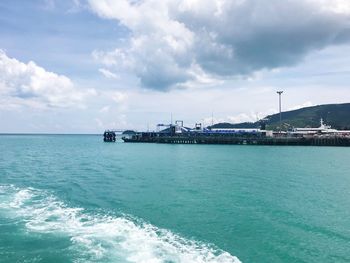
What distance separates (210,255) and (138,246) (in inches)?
172

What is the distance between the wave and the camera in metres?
18.8

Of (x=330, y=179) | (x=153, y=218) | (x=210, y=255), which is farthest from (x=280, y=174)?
(x=210, y=255)

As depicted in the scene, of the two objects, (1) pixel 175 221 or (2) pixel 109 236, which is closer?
(2) pixel 109 236

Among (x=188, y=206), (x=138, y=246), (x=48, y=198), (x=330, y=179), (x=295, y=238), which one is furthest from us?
(x=330, y=179)

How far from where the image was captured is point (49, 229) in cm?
2336

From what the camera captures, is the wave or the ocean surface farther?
the ocean surface

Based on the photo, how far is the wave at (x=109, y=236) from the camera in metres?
18.8

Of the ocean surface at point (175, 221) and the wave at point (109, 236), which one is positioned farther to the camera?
the ocean surface at point (175, 221)

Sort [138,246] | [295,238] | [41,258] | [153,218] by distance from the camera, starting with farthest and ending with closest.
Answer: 1. [153,218]
2. [295,238]
3. [138,246]
4. [41,258]

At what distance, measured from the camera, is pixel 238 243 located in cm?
2119

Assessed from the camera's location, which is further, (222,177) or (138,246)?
(222,177)

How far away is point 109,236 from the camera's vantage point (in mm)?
22062

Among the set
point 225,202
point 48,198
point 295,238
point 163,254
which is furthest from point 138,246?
point 48,198

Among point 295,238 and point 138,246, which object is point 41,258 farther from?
point 295,238
